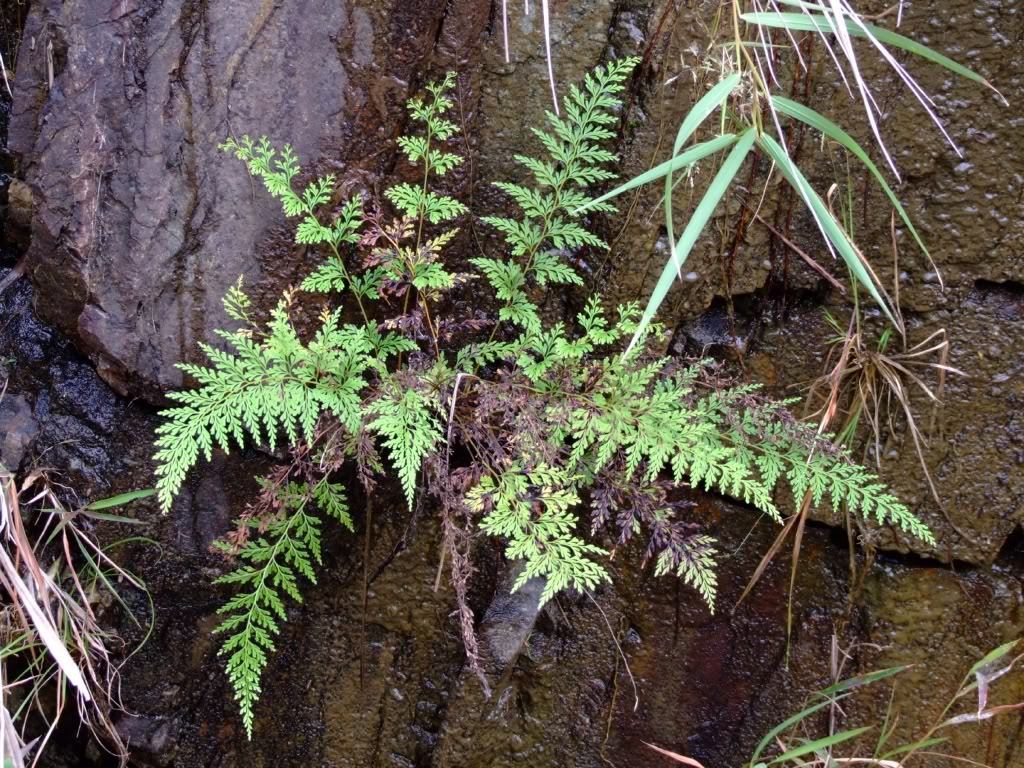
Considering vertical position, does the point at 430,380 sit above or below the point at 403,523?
above

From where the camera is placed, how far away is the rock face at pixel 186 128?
2256 mm

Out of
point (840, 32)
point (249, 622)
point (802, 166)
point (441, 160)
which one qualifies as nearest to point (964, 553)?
point (802, 166)

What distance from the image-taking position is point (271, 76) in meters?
2.26

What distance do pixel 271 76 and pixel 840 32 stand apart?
143 centimetres

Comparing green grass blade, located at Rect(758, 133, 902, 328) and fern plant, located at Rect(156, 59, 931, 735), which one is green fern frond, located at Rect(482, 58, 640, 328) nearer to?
fern plant, located at Rect(156, 59, 931, 735)

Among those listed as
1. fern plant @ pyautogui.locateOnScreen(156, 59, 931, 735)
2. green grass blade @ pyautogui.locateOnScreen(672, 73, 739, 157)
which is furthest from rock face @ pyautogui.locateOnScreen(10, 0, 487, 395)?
green grass blade @ pyautogui.locateOnScreen(672, 73, 739, 157)

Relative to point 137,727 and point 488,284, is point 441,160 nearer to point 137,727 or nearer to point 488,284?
point 488,284

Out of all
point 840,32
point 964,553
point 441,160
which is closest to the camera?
point 840,32

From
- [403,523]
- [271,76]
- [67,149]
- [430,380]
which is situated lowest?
[403,523]

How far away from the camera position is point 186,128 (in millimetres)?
2268

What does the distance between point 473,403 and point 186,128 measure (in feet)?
3.54

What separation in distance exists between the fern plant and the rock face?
107 millimetres

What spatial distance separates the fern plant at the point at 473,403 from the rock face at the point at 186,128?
11cm

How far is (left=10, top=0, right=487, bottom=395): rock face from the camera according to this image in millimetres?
2256
